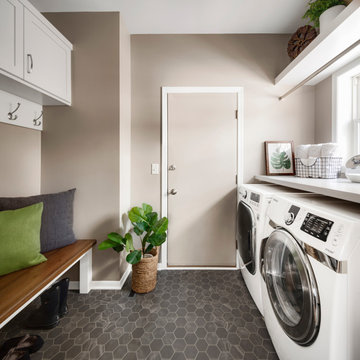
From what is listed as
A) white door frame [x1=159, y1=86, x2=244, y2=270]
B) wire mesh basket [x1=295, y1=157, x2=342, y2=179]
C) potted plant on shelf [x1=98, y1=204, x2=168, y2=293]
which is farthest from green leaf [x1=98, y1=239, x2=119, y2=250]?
wire mesh basket [x1=295, y1=157, x2=342, y2=179]

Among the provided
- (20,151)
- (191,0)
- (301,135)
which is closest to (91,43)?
(191,0)

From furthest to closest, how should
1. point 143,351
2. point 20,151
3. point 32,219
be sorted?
point 20,151, point 32,219, point 143,351

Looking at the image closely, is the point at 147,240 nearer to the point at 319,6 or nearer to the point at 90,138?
the point at 90,138

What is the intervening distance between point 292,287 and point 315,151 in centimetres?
124

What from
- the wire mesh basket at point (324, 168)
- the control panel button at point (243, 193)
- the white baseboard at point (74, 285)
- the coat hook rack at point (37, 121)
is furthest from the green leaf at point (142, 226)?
the wire mesh basket at point (324, 168)

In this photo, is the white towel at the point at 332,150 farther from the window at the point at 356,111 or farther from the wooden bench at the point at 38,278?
the wooden bench at the point at 38,278

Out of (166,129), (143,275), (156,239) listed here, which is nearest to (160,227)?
(156,239)

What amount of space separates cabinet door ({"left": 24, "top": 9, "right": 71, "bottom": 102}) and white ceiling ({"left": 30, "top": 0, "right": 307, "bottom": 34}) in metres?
0.47

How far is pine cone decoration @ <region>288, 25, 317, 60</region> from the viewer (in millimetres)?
1602

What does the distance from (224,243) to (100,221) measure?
4.32 ft

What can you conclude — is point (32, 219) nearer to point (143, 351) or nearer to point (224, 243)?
point (143, 351)

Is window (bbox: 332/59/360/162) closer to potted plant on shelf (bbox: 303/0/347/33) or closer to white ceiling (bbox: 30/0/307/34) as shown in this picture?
potted plant on shelf (bbox: 303/0/347/33)

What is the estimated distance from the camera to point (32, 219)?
1293 millimetres

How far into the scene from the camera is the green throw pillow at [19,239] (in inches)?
46.1
